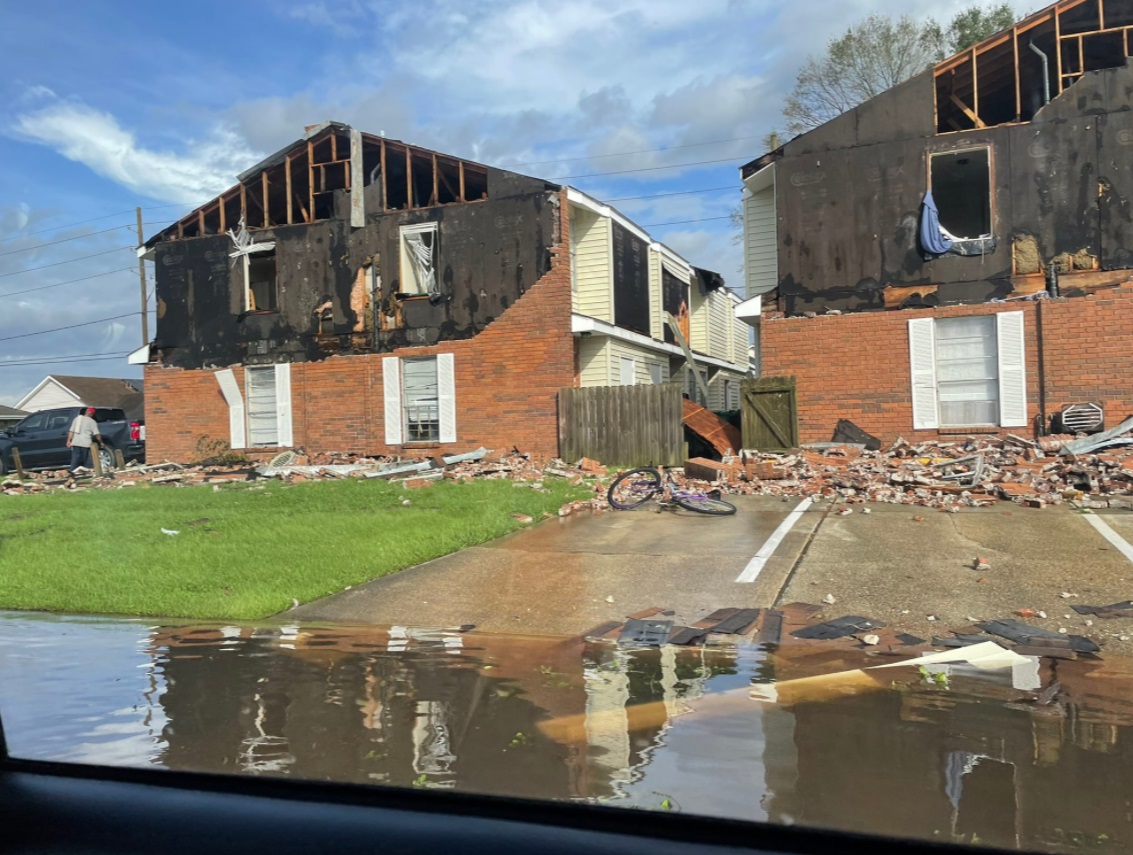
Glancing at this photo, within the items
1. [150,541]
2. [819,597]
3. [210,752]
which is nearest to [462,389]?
[150,541]

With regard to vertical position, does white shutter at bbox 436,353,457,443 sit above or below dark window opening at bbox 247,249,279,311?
below

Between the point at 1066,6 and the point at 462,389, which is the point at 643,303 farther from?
the point at 1066,6

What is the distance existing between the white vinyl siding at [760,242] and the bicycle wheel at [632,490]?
595cm

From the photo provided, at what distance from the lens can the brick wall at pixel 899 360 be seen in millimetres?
14258

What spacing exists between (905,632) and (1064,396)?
35.5 ft

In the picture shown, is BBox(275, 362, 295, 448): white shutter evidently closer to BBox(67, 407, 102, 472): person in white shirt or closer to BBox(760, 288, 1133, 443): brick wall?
BBox(67, 407, 102, 472): person in white shirt

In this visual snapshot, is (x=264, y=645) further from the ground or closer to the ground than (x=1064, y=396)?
closer to the ground

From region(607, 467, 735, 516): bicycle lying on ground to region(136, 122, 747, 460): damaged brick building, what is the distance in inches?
226

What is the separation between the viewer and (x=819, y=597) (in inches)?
262

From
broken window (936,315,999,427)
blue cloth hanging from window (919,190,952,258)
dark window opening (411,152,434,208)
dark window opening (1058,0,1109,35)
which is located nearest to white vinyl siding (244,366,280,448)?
dark window opening (411,152,434,208)

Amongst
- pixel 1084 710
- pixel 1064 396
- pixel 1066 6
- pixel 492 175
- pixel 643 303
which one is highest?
pixel 1066 6

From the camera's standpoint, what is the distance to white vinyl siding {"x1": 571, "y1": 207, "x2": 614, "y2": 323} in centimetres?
1956

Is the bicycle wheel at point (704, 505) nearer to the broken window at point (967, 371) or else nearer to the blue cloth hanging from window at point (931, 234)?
the broken window at point (967, 371)

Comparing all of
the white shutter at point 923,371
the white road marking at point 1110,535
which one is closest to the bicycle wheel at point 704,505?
the white road marking at point 1110,535
